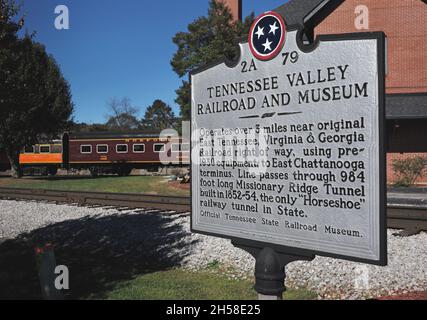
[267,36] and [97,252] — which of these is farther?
[97,252]

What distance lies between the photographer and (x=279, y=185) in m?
3.36

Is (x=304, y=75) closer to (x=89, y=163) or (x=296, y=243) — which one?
(x=296, y=243)

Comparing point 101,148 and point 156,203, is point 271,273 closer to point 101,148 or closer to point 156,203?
point 156,203

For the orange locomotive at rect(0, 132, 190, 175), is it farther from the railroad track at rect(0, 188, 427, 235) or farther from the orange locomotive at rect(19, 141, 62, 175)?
the railroad track at rect(0, 188, 427, 235)

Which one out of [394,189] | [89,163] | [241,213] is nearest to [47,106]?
[89,163]

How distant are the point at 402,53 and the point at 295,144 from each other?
20.8m

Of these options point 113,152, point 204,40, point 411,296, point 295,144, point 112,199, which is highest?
point 204,40

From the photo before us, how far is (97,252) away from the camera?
354 inches

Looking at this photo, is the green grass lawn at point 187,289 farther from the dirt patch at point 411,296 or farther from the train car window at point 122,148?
the train car window at point 122,148

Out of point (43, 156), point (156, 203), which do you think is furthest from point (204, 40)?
point (156, 203)

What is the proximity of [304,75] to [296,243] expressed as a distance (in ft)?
4.55

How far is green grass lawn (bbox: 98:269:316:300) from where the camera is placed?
19.2ft

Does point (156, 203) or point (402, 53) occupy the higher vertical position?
point (402, 53)

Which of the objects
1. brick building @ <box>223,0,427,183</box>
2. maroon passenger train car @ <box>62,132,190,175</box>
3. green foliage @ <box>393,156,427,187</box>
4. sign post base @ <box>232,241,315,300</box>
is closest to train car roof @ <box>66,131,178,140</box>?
maroon passenger train car @ <box>62,132,190,175</box>
